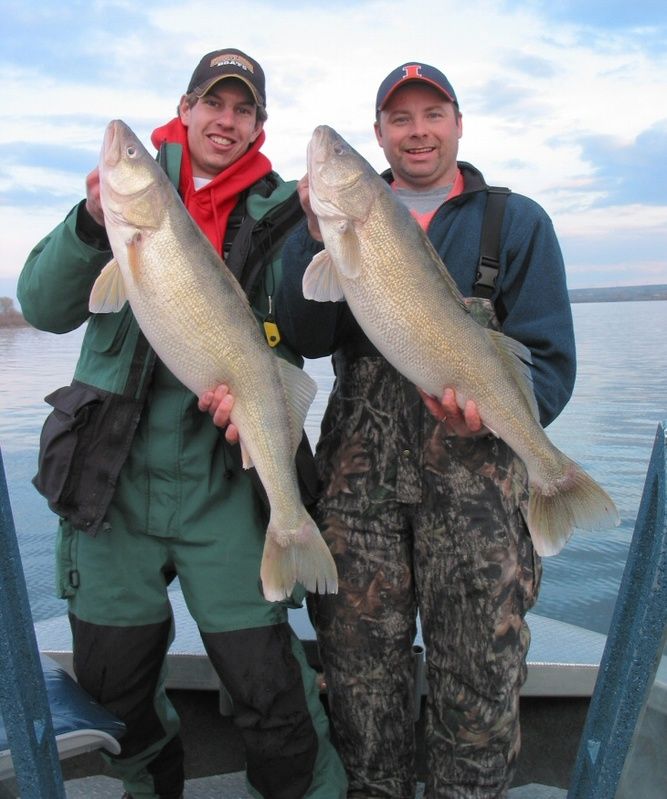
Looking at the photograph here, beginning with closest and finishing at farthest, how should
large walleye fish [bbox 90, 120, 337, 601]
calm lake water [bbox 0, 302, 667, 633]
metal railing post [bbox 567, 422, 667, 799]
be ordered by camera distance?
→ 1. metal railing post [bbox 567, 422, 667, 799]
2. large walleye fish [bbox 90, 120, 337, 601]
3. calm lake water [bbox 0, 302, 667, 633]

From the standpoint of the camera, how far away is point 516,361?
9.18 feet

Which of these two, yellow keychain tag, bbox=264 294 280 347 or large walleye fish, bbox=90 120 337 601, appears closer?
large walleye fish, bbox=90 120 337 601

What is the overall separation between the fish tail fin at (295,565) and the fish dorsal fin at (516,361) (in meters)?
0.89

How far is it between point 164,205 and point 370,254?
719 millimetres

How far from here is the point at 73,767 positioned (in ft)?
12.8

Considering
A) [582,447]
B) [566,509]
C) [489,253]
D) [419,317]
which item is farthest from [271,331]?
[582,447]

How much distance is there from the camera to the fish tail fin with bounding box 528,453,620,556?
2.65 m

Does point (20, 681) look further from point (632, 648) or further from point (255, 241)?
point (255, 241)

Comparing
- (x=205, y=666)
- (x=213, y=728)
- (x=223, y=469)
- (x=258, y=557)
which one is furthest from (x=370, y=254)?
(x=213, y=728)

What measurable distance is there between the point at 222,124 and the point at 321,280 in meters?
0.83

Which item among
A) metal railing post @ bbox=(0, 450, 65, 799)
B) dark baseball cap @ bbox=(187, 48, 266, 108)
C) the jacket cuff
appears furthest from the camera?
dark baseball cap @ bbox=(187, 48, 266, 108)

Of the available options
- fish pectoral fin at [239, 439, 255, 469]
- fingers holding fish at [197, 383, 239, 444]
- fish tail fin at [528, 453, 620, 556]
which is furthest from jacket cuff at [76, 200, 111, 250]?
fish tail fin at [528, 453, 620, 556]

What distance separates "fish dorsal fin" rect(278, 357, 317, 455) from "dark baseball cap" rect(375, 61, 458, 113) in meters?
1.18

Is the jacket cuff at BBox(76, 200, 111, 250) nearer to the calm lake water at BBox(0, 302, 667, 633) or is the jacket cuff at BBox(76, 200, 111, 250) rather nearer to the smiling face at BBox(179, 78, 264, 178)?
the smiling face at BBox(179, 78, 264, 178)
